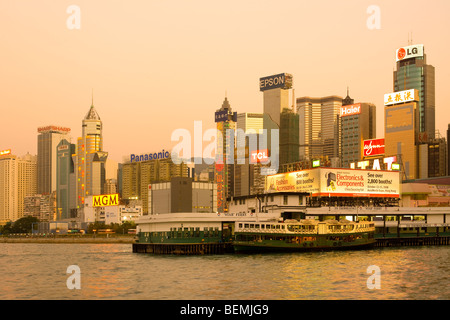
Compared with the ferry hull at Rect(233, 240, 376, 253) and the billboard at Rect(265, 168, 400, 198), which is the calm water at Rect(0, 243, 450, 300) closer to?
the ferry hull at Rect(233, 240, 376, 253)

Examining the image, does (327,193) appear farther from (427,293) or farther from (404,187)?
(427,293)

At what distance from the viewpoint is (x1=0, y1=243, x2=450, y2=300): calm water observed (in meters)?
54.4

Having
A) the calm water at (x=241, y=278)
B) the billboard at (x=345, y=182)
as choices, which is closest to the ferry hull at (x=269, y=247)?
the calm water at (x=241, y=278)

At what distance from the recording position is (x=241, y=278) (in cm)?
6469

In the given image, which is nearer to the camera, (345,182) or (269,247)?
(269,247)

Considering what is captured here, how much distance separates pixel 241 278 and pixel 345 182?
275 feet

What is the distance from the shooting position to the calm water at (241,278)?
5441 cm

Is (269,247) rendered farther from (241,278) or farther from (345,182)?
(345,182)

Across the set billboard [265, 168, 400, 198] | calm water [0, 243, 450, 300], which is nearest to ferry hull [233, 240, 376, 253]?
calm water [0, 243, 450, 300]

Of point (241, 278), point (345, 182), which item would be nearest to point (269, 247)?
point (241, 278)

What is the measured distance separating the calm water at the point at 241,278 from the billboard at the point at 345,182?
1966 inches

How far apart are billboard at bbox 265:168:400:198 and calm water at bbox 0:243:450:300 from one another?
164 ft
